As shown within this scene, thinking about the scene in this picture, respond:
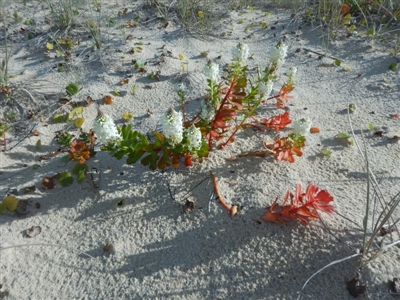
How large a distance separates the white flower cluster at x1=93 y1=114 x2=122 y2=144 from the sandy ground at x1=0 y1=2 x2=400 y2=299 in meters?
0.33

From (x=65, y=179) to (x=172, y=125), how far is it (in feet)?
2.30

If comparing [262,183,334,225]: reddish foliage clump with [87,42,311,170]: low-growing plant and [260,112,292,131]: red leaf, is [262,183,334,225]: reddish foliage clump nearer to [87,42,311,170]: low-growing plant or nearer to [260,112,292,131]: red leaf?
[87,42,311,170]: low-growing plant

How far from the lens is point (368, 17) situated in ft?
11.5

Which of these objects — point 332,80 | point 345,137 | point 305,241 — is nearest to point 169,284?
point 305,241

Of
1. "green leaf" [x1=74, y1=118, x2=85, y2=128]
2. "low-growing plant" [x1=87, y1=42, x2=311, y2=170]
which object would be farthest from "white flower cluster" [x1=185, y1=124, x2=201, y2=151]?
"green leaf" [x1=74, y1=118, x2=85, y2=128]

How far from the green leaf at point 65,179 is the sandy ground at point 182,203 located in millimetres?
44

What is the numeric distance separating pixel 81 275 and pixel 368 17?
3662mm

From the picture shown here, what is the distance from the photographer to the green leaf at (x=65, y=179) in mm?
1725

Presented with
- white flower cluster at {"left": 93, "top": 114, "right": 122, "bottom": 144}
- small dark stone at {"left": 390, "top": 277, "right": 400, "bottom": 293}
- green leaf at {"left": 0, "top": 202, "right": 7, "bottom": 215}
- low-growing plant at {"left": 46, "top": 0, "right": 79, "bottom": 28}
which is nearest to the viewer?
small dark stone at {"left": 390, "top": 277, "right": 400, "bottom": 293}

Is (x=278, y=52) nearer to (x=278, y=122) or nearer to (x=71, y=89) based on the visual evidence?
(x=278, y=122)

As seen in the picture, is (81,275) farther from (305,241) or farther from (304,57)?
(304,57)

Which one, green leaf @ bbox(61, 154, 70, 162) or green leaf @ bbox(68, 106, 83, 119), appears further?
green leaf @ bbox(68, 106, 83, 119)

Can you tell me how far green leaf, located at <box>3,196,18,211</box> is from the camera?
1622 mm

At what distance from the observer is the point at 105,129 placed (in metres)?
1.49
